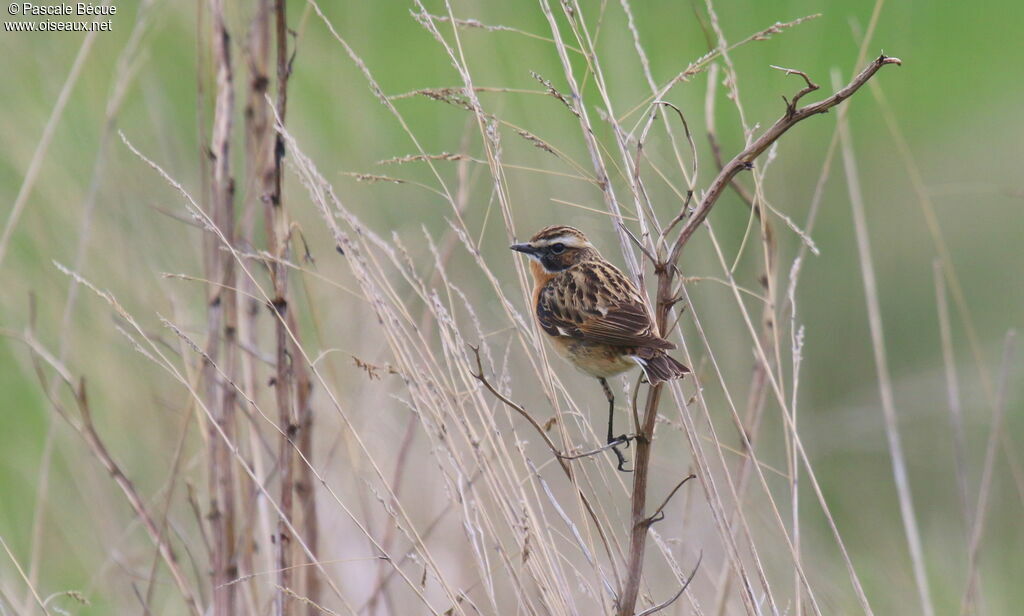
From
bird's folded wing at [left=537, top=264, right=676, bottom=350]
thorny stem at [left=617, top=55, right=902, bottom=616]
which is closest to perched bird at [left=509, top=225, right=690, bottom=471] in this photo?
bird's folded wing at [left=537, top=264, right=676, bottom=350]

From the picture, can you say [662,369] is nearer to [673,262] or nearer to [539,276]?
[673,262]

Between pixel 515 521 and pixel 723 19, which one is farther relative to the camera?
pixel 723 19

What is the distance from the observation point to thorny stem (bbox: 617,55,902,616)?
1896 mm

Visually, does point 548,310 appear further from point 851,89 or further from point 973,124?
point 973,124

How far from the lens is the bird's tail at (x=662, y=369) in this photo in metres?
→ 2.47

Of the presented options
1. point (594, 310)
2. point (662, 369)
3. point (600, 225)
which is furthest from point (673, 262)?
point (600, 225)

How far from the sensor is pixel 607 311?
10.2 ft

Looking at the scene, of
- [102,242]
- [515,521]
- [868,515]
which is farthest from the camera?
[868,515]

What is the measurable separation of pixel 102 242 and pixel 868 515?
395 cm

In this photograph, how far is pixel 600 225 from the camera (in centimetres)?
452

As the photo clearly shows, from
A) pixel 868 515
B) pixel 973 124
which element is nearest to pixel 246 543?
pixel 868 515

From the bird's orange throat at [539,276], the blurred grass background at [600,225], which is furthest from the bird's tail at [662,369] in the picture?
the blurred grass background at [600,225]

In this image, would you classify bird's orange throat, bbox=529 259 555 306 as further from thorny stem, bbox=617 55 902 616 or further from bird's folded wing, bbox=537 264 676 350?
thorny stem, bbox=617 55 902 616

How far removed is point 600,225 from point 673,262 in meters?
2.49
